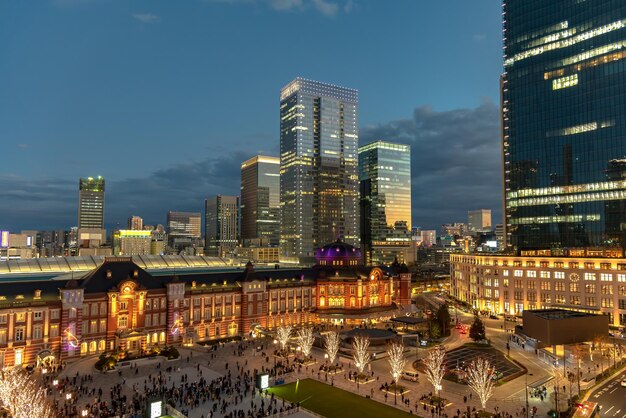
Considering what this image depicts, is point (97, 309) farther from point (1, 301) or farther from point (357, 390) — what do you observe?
point (357, 390)

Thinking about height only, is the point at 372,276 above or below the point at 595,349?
above

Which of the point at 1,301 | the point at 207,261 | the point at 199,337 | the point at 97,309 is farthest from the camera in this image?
the point at 207,261

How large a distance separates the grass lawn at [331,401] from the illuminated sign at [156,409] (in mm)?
18306

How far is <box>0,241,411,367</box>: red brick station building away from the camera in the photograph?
81688mm

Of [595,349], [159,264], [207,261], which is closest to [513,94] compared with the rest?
[595,349]

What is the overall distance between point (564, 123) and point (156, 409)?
147348mm

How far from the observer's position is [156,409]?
185 feet

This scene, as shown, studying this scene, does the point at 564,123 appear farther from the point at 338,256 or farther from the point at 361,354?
the point at 361,354

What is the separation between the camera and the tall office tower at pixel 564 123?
13638 cm

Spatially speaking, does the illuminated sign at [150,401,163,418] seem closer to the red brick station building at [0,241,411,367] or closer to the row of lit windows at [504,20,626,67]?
the red brick station building at [0,241,411,367]

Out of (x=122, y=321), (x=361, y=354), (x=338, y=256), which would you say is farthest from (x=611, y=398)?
(x=122, y=321)

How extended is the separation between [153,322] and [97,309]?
455 inches

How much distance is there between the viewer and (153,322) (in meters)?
94.4

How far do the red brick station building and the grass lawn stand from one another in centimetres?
3640
